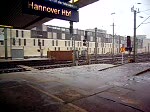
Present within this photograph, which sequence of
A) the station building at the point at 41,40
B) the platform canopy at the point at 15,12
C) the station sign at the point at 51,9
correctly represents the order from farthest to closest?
the station building at the point at 41,40 → the platform canopy at the point at 15,12 → the station sign at the point at 51,9

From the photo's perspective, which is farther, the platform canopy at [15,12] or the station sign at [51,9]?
the platform canopy at [15,12]

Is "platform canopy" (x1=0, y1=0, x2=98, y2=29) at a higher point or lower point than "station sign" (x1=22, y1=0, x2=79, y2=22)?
higher

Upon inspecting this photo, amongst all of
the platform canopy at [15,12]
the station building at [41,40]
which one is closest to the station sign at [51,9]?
the platform canopy at [15,12]

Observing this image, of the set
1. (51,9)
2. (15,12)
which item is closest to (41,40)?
(15,12)

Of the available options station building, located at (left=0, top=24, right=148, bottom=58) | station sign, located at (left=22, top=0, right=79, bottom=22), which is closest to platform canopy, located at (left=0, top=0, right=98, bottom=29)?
station sign, located at (left=22, top=0, right=79, bottom=22)

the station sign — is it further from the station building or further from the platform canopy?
the station building

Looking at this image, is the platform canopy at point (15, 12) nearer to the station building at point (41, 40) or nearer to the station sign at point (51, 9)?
the station sign at point (51, 9)

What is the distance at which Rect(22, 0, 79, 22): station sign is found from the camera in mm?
7270

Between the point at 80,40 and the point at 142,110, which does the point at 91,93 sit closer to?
the point at 142,110

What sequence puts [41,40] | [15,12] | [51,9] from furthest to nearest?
[41,40] < [15,12] < [51,9]

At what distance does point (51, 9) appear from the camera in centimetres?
799

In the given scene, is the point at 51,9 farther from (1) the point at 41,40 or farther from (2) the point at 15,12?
(1) the point at 41,40

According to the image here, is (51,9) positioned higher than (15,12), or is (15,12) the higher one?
(15,12)

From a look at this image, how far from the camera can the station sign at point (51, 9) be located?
23.9ft
